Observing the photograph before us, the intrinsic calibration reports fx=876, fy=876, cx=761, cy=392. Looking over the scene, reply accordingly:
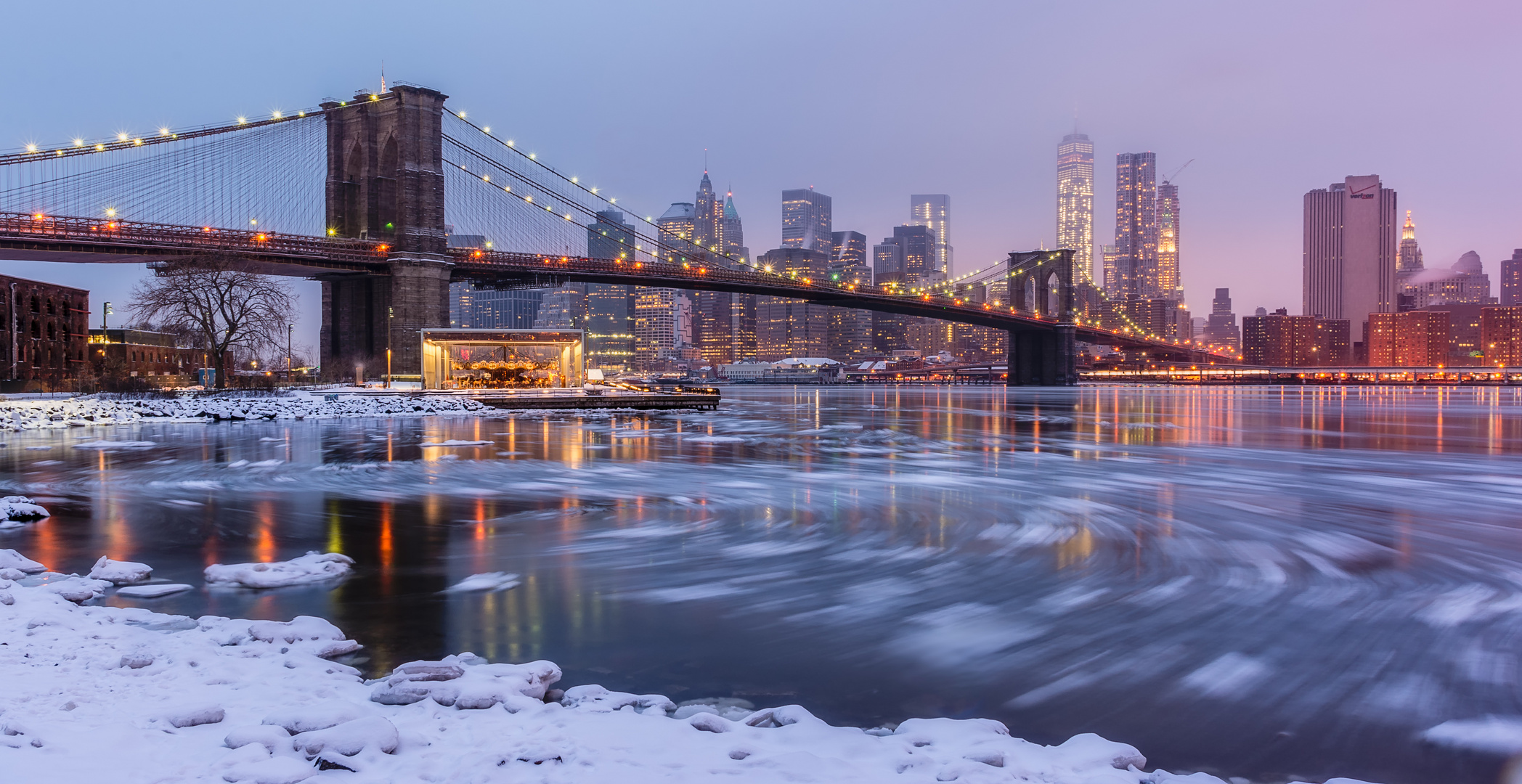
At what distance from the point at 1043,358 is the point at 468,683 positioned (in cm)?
10284

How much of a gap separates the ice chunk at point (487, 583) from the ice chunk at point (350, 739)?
105 inches

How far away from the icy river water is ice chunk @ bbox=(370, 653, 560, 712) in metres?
0.21

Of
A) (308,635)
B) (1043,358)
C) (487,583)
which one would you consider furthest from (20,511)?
(1043,358)

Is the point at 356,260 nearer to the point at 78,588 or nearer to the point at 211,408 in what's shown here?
the point at 211,408

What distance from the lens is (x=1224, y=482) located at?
1334 cm

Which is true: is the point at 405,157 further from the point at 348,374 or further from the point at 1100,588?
the point at 1100,588

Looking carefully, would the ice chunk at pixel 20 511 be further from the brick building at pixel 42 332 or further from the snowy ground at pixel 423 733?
the brick building at pixel 42 332

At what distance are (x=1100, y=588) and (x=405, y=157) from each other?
53767 mm

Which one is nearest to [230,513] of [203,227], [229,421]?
[229,421]

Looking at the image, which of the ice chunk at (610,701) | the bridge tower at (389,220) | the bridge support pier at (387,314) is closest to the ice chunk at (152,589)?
the ice chunk at (610,701)

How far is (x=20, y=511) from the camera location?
9.41m

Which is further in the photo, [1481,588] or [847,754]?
[1481,588]

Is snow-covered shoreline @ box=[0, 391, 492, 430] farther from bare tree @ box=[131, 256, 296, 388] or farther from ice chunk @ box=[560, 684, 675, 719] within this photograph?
ice chunk @ box=[560, 684, 675, 719]

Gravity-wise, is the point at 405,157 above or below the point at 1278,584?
above
